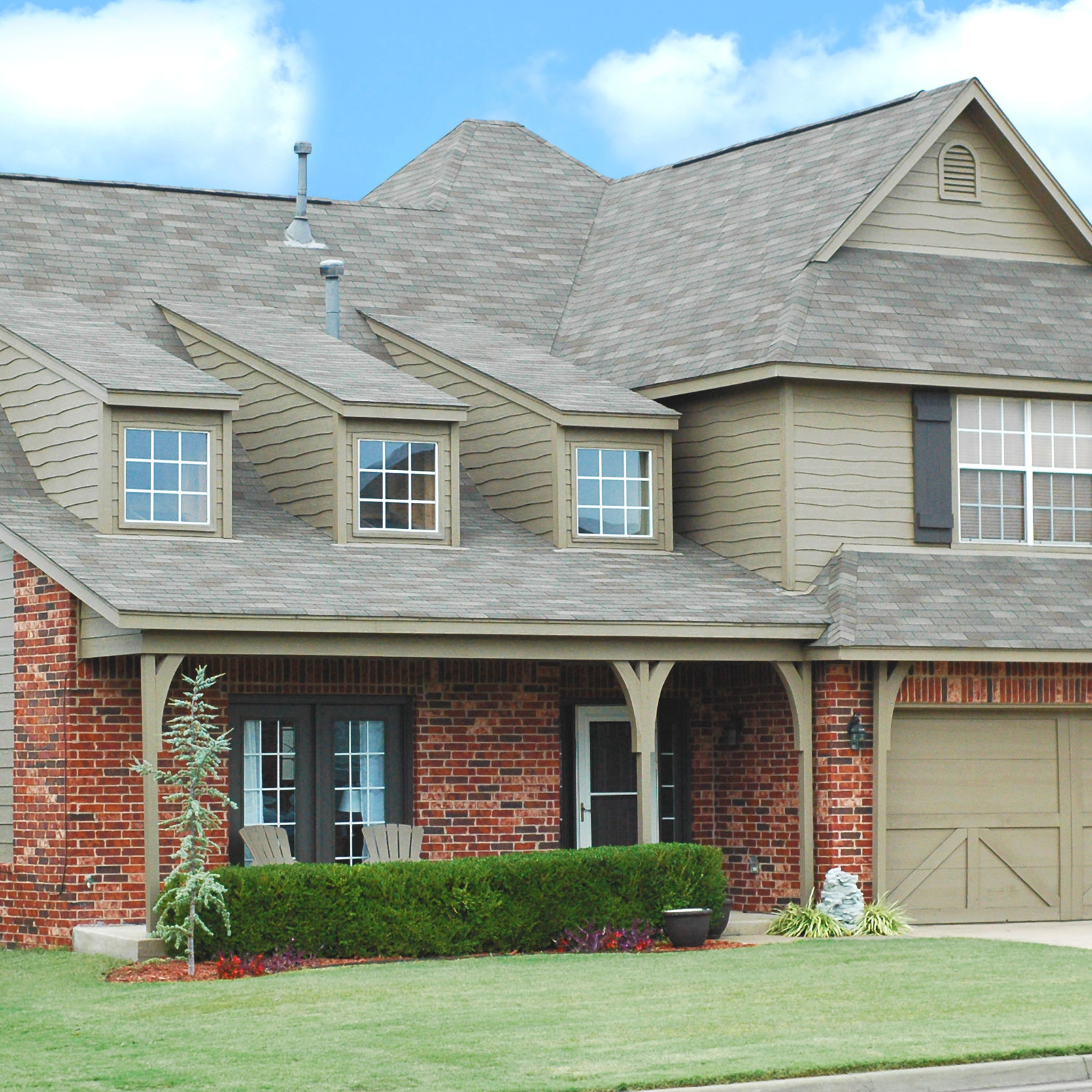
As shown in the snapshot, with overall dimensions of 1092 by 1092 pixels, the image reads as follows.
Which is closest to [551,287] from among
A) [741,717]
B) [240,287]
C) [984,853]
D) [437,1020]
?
[240,287]

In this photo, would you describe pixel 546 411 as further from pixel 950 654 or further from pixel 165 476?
pixel 950 654

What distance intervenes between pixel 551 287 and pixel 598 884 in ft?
29.6

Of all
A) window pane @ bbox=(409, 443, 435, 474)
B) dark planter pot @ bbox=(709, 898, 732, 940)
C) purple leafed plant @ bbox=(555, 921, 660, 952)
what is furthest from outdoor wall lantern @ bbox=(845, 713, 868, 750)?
window pane @ bbox=(409, 443, 435, 474)

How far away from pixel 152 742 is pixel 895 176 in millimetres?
9371

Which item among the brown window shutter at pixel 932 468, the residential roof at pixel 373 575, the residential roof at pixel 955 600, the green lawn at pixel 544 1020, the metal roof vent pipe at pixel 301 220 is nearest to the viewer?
the green lawn at pixel 544 1020

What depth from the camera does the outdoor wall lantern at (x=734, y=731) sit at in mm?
19562

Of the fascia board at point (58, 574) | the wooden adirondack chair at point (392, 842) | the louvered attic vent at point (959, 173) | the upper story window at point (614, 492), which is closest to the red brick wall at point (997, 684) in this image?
the upper story window at point (614, 492)

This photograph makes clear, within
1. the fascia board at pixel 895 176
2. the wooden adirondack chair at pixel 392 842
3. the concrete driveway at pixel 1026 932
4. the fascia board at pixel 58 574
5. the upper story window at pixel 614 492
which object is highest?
the fascia board at pixel 895 176

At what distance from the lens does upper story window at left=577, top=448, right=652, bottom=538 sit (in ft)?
64.3

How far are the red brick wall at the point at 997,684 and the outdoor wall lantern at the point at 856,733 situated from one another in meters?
0.50

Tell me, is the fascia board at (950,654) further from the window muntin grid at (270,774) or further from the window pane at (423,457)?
the window muntin grid at (270,774)

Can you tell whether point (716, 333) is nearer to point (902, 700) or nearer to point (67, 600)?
point (902, 700)

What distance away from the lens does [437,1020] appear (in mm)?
11945

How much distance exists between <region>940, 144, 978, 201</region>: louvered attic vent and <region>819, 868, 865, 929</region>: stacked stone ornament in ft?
23.3
